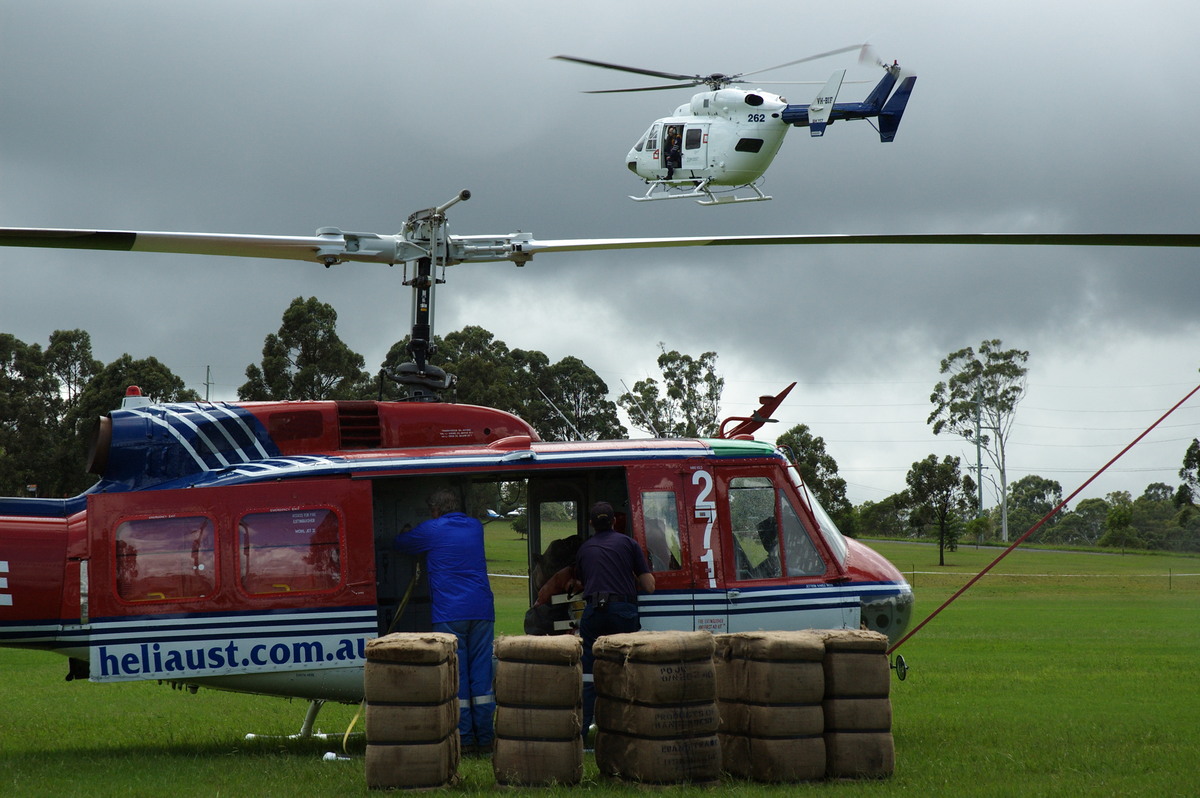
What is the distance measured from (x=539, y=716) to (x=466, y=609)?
1.68 metres

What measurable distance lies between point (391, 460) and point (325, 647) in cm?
163

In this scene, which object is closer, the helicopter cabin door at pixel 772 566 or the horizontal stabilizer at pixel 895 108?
the helicopter cabin door at pixel 772 566

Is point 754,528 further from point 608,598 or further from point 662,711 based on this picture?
point 662,711

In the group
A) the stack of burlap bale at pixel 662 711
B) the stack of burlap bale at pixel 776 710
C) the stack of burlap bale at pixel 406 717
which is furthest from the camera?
the stack of burlap bale at pixel 776 710

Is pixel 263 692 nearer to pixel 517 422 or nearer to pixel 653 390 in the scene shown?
pixel 517 422

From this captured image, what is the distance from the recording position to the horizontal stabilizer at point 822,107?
39156 millimetres

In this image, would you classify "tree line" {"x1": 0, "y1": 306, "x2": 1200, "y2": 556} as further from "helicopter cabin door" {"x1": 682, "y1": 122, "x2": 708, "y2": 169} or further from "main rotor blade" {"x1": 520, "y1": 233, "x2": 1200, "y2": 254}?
"main rotor blade" {"x1": 520, "y1": 233, "x2": 1200, "y2": 254}

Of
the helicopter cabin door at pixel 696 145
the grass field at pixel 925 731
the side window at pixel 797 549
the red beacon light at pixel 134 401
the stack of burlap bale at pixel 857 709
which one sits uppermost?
the helicopter cabin door at pixel 696 145

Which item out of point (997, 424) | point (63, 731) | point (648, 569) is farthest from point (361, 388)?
point (997, 424)

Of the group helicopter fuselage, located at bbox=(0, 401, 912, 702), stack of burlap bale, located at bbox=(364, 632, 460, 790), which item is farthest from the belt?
stack of burlap bale, located at bbox=(364, 632, 460, 790)

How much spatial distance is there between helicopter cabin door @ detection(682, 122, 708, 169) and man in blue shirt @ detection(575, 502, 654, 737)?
107ft

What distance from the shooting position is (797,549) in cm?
1048

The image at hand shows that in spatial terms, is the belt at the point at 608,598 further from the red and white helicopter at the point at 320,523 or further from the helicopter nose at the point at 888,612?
the helicopter nose at the point at 888,612

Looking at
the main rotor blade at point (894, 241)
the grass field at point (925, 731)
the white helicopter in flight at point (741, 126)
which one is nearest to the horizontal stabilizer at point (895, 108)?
the white helicopter in flight at point (741, 126)
